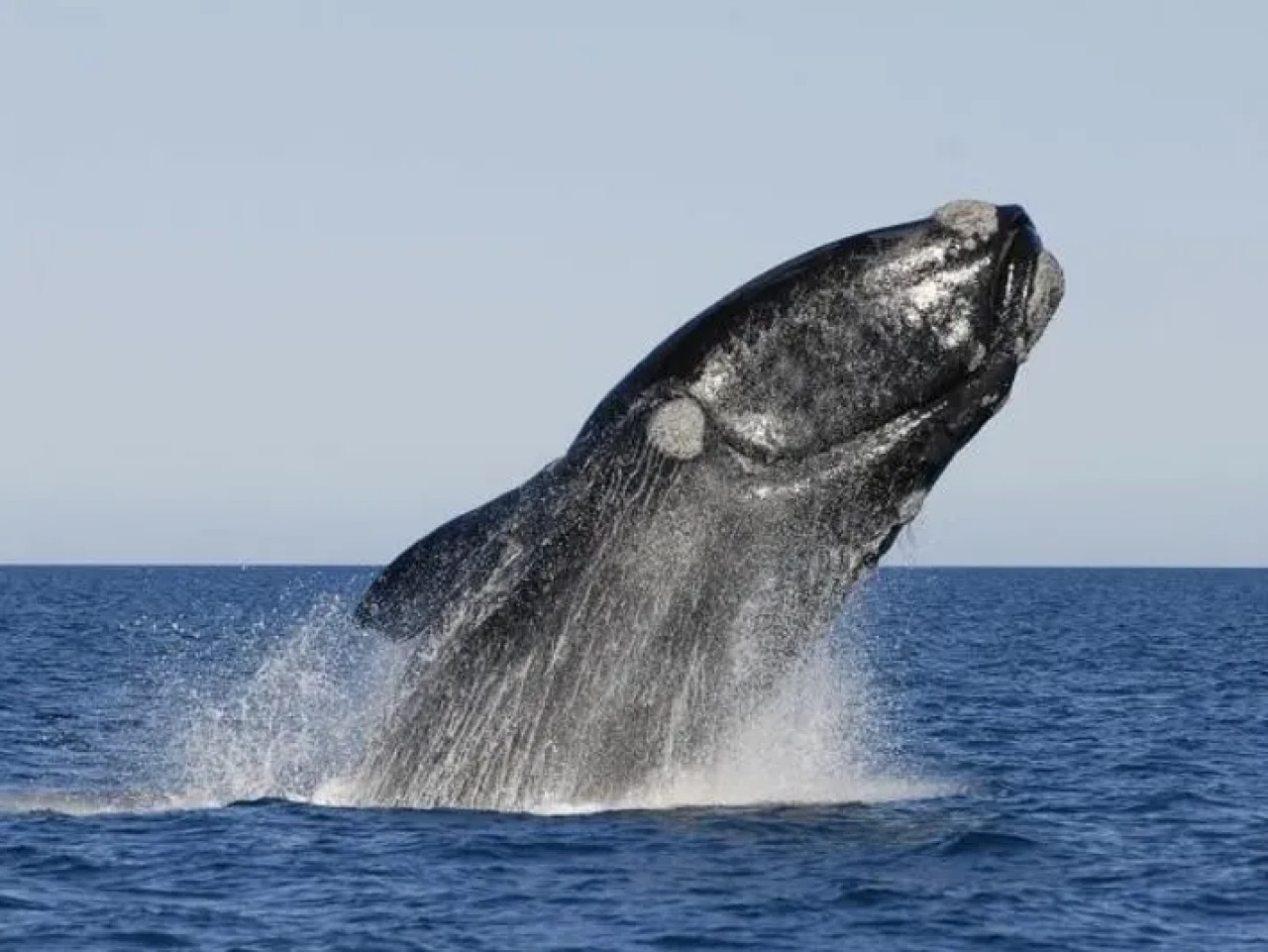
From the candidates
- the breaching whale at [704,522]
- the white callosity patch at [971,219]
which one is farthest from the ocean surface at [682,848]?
the white callosity patch at [971,219]

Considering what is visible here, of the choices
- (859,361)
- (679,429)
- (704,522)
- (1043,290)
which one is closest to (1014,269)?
(1043,290)

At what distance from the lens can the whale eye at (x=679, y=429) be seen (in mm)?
17703

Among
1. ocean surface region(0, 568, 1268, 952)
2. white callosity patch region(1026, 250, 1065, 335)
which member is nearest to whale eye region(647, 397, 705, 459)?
ocean surface region(0, 568, 1268, 952)

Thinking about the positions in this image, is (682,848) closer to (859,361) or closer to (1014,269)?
(859,361)

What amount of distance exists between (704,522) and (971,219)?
2.92 metres

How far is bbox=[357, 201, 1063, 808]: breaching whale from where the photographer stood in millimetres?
17500

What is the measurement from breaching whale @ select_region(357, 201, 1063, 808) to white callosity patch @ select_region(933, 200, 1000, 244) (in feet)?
0.05

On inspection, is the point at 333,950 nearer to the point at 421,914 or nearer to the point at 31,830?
the point at 421,914

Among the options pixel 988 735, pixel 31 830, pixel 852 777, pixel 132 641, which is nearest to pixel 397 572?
pixel 31 830

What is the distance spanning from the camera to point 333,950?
16.5 meters

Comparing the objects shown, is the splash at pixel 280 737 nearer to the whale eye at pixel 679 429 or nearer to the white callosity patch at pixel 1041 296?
the whale eye at pixel 679 429

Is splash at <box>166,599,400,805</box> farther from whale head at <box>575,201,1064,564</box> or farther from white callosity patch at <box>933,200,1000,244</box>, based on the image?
white callosity patch at <box>933,200,1000,244</box>

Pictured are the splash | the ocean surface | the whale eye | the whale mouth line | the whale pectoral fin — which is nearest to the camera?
the ocean surface

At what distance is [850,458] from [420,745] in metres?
4.19
